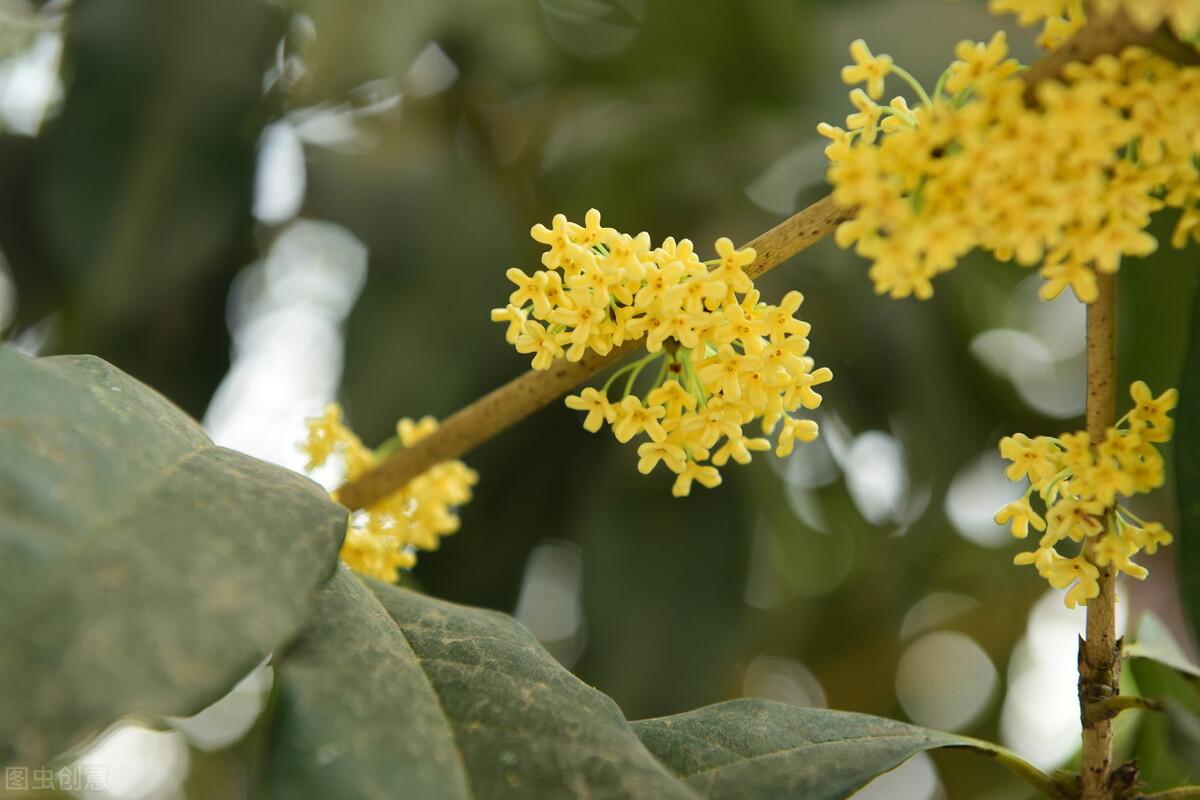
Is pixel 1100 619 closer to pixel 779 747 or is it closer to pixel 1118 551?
pixel 1118 551

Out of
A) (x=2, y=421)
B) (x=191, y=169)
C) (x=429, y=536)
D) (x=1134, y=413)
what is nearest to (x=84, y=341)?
(x=191, y=169)

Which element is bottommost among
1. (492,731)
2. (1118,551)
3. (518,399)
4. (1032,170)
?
(492,731)

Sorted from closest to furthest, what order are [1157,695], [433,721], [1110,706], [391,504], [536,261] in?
[433,721], [1110,706], [391,504], [1157,695], [536,261]

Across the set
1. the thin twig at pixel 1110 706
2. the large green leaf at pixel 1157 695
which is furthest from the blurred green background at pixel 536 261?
the thin twig at pixel 1110 706

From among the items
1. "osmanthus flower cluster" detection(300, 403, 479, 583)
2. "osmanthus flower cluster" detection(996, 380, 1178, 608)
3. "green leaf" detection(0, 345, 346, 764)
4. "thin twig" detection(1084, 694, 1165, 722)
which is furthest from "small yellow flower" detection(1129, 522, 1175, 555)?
"osmanthus flower cluster" detection(300, 403, 479, 583)

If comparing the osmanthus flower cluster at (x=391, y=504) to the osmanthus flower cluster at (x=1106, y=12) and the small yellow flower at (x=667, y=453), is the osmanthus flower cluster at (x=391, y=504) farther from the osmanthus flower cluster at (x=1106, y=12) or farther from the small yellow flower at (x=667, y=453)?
the osmanthus flower cluster at (x=1106, y=12)

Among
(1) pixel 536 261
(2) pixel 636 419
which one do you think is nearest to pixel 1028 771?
(2) pixel 636 419
